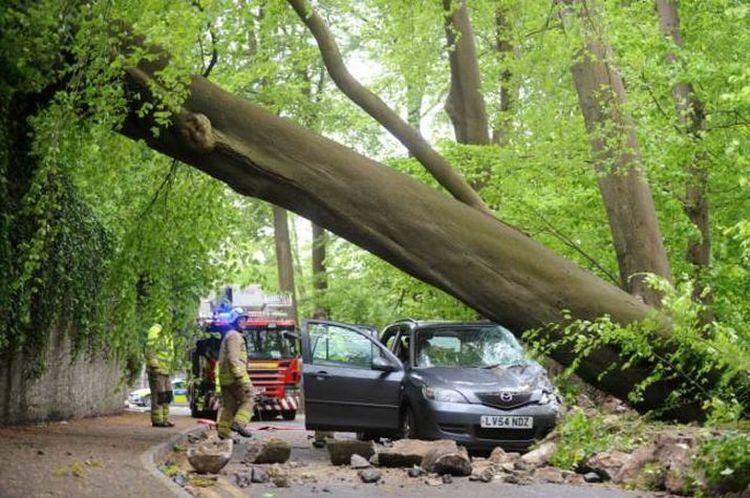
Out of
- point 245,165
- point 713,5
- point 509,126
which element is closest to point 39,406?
point 245,165

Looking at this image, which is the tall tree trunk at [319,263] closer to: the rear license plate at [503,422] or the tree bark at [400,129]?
the rear license plate at [503,422]

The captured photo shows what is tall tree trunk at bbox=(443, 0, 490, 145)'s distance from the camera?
2083cm

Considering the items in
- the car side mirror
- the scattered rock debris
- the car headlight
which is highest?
the car side mirror

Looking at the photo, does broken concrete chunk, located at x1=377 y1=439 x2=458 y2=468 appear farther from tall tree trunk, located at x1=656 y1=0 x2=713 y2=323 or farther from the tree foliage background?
tall tree trunk, located at x1=656 y1=0 x2=713 y2=323


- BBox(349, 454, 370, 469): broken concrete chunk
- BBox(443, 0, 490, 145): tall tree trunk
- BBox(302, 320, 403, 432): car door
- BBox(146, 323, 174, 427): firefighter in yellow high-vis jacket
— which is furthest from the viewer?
BBox(443, 0, 490, 145): tall tree trunk

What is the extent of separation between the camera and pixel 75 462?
10469 mm

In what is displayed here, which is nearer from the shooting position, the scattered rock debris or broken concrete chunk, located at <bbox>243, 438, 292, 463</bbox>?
the scattered rock debris

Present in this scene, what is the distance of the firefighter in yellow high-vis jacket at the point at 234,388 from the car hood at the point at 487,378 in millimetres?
2456

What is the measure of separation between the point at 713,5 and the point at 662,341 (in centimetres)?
1376

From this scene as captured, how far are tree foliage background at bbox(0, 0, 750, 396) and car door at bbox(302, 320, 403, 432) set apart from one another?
170 cm

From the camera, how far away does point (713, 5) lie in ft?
69.8

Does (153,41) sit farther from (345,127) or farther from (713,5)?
A: (345,127)

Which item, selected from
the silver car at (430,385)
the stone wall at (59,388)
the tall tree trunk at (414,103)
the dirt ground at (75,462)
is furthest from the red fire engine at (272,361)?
the silver car at (430,385)

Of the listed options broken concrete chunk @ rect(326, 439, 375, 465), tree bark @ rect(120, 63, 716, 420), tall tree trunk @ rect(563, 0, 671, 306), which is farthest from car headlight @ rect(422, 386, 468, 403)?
tree bark @ rect(120, 63, 716, 420)
